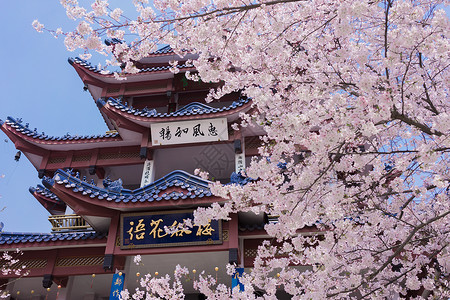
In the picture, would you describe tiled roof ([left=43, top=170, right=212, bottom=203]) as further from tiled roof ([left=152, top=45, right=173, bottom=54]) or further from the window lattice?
tiled roof ([left=152, top=45, right=173, bottom=54])

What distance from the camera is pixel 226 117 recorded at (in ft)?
40.4

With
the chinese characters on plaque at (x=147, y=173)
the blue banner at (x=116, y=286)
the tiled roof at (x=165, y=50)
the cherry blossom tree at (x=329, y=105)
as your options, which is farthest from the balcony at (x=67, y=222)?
the tiled roof at (x=165, y=50)

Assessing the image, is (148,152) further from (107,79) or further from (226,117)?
(107,79)

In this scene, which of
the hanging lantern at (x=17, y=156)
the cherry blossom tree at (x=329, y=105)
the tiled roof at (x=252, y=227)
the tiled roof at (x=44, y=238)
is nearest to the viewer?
the cherry blossom tree at (x=329, y=105)

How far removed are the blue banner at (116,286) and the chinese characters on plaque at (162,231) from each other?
0.72 metres

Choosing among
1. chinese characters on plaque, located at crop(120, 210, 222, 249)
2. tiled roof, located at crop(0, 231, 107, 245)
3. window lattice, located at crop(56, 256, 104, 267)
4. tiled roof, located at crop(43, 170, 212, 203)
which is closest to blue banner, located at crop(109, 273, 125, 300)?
chinese characters on plaque, located at crop(120, 210, 222, 249)

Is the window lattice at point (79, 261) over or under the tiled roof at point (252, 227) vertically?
under

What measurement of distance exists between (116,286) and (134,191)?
256 cm

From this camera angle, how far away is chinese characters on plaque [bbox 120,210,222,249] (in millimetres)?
9469

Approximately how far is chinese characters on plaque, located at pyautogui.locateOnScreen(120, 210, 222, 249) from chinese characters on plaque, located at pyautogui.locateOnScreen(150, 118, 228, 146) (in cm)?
340

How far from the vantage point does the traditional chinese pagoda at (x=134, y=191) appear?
9523 millimetres

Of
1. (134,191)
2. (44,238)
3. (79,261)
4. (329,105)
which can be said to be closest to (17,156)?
(44,238)

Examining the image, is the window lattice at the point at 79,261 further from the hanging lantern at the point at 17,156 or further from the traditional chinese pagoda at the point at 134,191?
the hanging lantern at the point at 17,156

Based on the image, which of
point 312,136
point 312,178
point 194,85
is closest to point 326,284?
point 312,178
